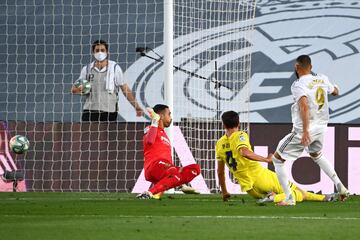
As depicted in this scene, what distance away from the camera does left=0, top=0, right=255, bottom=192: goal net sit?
17.2m

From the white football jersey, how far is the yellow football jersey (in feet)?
2.69

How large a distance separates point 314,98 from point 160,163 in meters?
2.30

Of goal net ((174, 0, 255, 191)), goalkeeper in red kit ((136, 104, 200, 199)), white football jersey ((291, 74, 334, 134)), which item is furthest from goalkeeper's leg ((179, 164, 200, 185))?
goal net ((174, 0, 255, 191))

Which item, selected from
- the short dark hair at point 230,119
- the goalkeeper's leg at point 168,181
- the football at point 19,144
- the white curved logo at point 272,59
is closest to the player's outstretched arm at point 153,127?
the goalkeeper's leg at point 168,181

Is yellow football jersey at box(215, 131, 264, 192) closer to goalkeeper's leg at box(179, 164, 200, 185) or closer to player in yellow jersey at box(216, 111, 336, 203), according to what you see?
player in yellow jersey at box(216, 111, 336, 203)

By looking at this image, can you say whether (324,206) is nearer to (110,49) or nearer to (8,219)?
(8,219)

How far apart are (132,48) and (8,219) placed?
12414 millimetres

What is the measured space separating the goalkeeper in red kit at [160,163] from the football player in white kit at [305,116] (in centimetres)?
160

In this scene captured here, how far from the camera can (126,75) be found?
842 inches

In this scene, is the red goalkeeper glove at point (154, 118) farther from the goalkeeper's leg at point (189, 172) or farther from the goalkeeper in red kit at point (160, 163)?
the goalkeeper's leg at point (189, 172)

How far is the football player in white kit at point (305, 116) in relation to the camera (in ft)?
39.6

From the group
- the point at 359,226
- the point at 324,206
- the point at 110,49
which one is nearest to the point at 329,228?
the point at 359,226

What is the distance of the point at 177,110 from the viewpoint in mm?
18188

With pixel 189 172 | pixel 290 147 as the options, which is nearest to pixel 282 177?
pixel 290 147
